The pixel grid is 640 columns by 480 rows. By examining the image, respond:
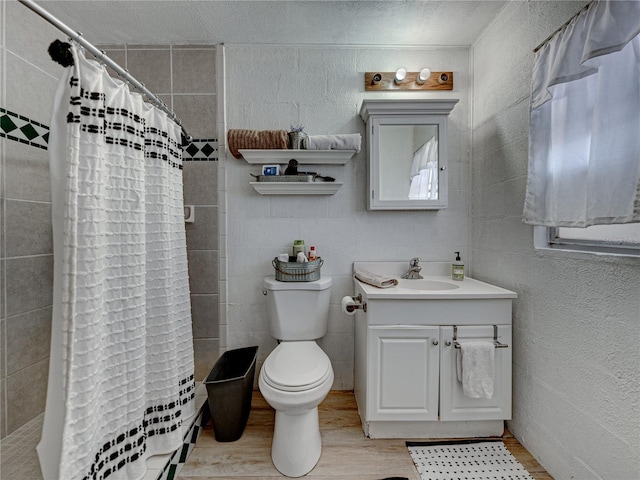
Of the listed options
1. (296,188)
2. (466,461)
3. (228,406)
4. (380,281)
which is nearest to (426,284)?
(380,281)

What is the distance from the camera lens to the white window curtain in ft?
3.07

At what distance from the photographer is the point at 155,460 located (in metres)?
1.25

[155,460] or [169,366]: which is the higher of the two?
[169,366]

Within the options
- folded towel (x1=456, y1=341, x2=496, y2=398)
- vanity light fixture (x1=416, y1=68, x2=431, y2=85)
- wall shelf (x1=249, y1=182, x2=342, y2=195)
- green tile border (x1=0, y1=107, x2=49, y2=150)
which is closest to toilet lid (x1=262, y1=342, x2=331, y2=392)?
folded towel (x1=456, y1=341, x2=496, y2=398)

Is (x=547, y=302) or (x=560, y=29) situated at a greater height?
(x=560, y=29)

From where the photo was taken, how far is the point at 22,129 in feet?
4.64

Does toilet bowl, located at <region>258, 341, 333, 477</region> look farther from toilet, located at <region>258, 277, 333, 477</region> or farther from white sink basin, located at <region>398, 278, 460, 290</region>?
white sink basin, located at <region>398, 278, 460, 290</region>

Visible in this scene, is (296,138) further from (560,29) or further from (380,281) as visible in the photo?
(560,29)

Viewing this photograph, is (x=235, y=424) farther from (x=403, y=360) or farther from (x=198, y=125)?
(x=198, y=125)

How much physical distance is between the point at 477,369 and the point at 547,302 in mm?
473

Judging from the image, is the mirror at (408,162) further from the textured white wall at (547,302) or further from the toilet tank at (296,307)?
the toilet tank at (296,307)

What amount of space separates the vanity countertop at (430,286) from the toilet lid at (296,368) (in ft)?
1.45

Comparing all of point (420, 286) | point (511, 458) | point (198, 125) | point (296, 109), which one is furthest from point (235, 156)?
point (511, 458)

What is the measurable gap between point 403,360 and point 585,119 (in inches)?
51.6
